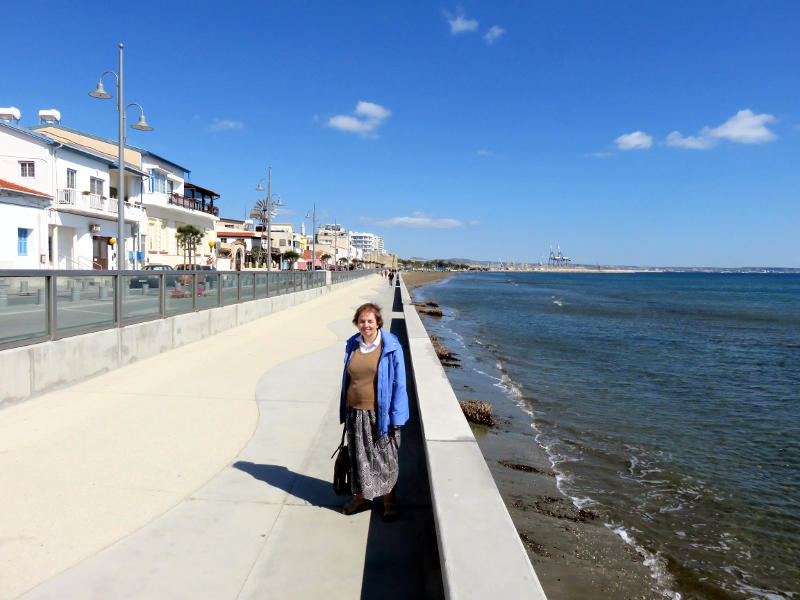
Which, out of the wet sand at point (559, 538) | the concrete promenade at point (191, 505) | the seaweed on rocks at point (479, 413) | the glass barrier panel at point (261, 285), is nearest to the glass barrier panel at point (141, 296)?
the concrete promenade at point (191, 505)

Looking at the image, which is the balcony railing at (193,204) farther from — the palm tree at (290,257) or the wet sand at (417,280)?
the palm tree at (290,257)

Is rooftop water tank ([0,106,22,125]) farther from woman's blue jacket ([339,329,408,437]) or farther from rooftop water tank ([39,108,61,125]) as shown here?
woman's blue jacket ([339,329,408,437])

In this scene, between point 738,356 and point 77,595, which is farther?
point 738,356

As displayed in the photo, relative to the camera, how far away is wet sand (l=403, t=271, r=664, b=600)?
4370 mm

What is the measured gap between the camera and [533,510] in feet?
18.5

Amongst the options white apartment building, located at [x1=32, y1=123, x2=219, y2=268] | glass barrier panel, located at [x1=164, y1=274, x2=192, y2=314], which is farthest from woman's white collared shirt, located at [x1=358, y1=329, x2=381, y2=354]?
white apartment building, located at [x1=32, y1=123, x2=219, y2=268]

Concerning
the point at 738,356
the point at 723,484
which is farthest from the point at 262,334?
the point at 738,356

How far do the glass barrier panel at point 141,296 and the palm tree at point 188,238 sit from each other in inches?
1262

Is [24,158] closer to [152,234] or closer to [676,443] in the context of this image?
[152,234]

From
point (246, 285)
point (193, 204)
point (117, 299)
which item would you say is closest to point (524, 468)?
point (117, 299)

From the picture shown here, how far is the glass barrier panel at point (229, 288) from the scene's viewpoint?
44.9 ft

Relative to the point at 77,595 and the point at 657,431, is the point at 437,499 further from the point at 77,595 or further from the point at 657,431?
the point at 657,431

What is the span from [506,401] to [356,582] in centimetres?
758

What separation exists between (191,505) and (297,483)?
82 centimetres
